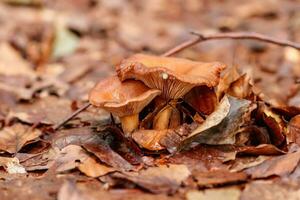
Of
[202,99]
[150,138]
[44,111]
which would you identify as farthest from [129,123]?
[44,111]

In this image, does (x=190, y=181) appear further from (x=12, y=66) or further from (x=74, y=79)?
(x=12, y=66)

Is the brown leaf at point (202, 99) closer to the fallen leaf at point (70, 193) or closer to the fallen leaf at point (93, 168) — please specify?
the fallen leaf at point (93, 168)

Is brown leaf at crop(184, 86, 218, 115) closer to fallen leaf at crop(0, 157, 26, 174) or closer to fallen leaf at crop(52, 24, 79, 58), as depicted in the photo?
fallen leaf at crop(0, 157, 26, 174)

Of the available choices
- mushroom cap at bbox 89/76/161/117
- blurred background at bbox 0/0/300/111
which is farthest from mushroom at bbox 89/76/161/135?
blurred background at bbox 0/0/300/111

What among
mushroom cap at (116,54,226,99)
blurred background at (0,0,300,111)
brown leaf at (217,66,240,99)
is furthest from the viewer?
blurred background at (0,0,300,111)

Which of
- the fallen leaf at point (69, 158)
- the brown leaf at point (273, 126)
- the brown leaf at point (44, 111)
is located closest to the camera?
the fallen leaf at point (69, 158)

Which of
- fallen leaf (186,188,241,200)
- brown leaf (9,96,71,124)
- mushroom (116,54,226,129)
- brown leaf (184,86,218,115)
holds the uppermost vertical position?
mushroom (116,54,226,129)

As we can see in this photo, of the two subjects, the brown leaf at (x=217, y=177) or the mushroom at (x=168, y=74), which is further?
the mushroom at (x=168, y=74)

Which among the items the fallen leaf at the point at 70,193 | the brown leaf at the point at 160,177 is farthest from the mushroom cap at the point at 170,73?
the fallen leaf at the point at 70,193
